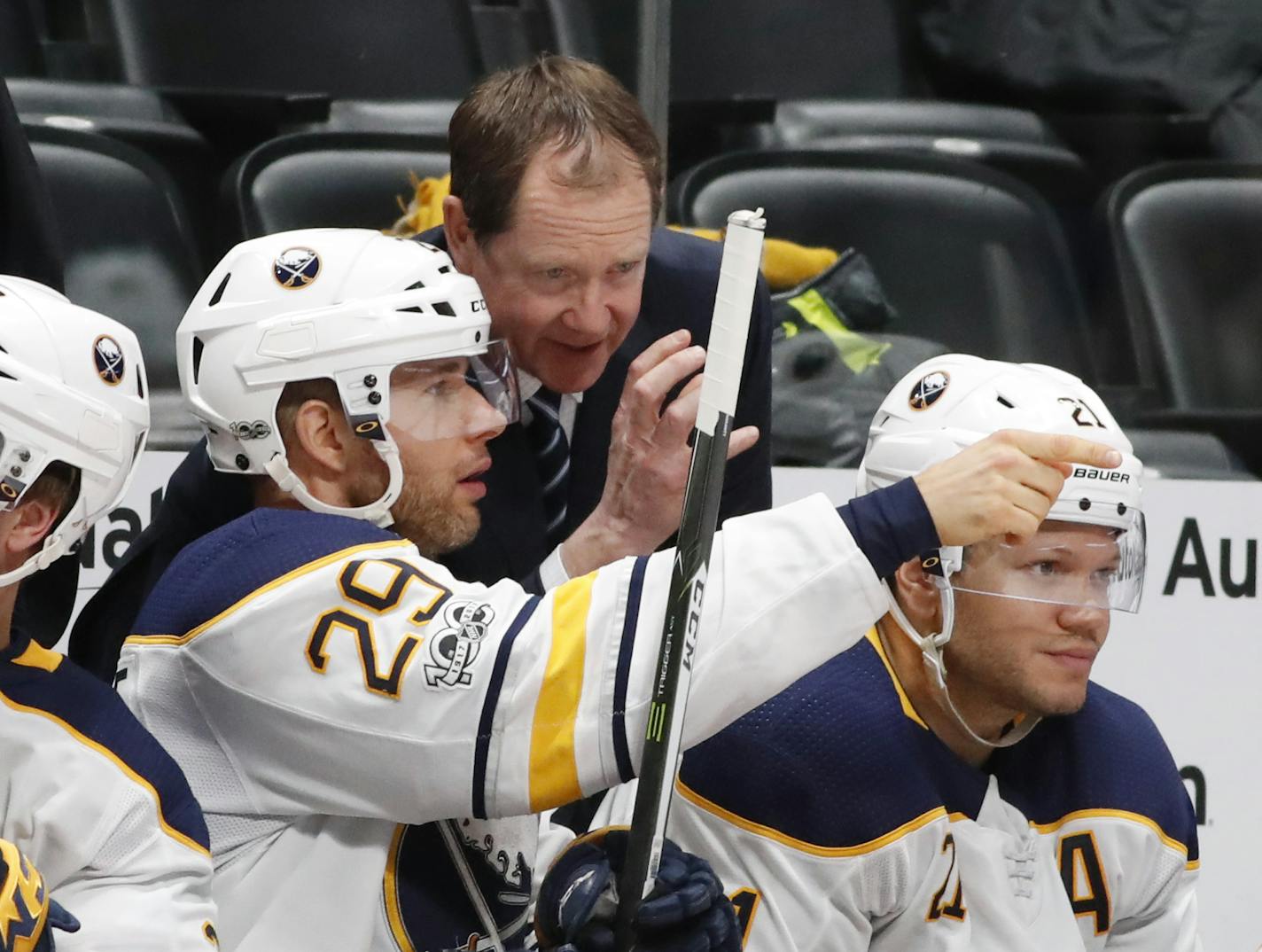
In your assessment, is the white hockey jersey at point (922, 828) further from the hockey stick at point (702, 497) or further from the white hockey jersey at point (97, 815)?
the white hockey jersey at point (97, 815)

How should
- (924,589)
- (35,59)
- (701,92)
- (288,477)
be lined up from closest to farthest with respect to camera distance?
(288,477), (924,589), (35,59), (701,92)

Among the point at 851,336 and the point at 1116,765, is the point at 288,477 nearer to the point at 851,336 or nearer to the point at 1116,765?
the point at 1116,765

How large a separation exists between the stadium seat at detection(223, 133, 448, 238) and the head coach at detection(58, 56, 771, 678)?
3.02 feet

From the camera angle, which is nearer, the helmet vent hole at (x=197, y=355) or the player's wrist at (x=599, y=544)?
the helmet vent hole at (x=197, y=355)

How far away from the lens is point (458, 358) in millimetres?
1858

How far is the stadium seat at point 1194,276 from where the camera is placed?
3.32 metres

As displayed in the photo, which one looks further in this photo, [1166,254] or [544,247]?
[1166,254]

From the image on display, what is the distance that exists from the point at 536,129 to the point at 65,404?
2.60 ft

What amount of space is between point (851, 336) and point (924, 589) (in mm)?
1172

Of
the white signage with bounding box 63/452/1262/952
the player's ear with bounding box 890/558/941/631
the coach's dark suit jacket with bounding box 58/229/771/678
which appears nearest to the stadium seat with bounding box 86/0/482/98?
the coach's dark suit jacket with bounding box 58/229/771/678

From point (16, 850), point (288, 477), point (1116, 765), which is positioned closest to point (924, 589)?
point (1116, 765)

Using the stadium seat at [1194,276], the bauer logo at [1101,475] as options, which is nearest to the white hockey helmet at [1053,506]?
the bauer logo at [1101,475]

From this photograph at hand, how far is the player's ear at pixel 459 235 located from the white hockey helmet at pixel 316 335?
0.32 meters

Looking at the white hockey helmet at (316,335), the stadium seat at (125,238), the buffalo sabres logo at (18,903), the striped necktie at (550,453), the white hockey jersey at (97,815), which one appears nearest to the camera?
the buffalo sabres logo at (18,903)
